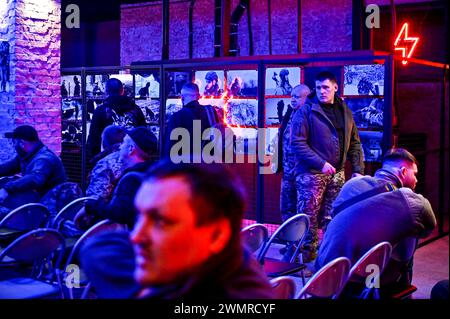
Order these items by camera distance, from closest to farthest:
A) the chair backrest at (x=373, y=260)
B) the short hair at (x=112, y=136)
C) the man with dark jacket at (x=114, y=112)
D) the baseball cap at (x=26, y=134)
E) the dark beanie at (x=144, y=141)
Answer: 1. the chair backrest at (x=373, y=260)
2. the dark beanie at (x=144, y=141)
3. the short hair at (x=112, y=136)
4. the baseball cap at (x=26, y=134)
5. the man with dark jacket at (x=114, y=112)

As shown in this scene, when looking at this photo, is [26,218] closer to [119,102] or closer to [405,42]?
[119,102]

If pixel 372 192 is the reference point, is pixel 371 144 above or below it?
above

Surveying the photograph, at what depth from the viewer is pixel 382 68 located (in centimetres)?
604

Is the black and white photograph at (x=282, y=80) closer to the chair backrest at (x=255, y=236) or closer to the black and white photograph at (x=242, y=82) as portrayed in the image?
the black and white photograph at (x=242, y=82)

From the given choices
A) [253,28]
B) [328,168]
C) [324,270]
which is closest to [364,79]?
[328,168]

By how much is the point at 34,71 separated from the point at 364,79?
341 cm

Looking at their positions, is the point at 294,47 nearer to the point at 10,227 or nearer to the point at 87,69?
the point at 87,69

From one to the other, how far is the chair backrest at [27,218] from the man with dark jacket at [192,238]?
340 centimetres

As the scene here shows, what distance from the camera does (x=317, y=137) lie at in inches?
237

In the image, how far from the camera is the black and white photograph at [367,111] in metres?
6.16

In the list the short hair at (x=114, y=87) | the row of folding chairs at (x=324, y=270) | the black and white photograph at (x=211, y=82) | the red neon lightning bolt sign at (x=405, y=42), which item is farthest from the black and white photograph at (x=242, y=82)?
the red neon lightning bolt sign at (x=405, y=42)

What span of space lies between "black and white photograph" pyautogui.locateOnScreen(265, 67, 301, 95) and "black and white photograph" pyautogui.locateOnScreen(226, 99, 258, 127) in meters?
0.22

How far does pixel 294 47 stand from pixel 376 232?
6.64 meters
